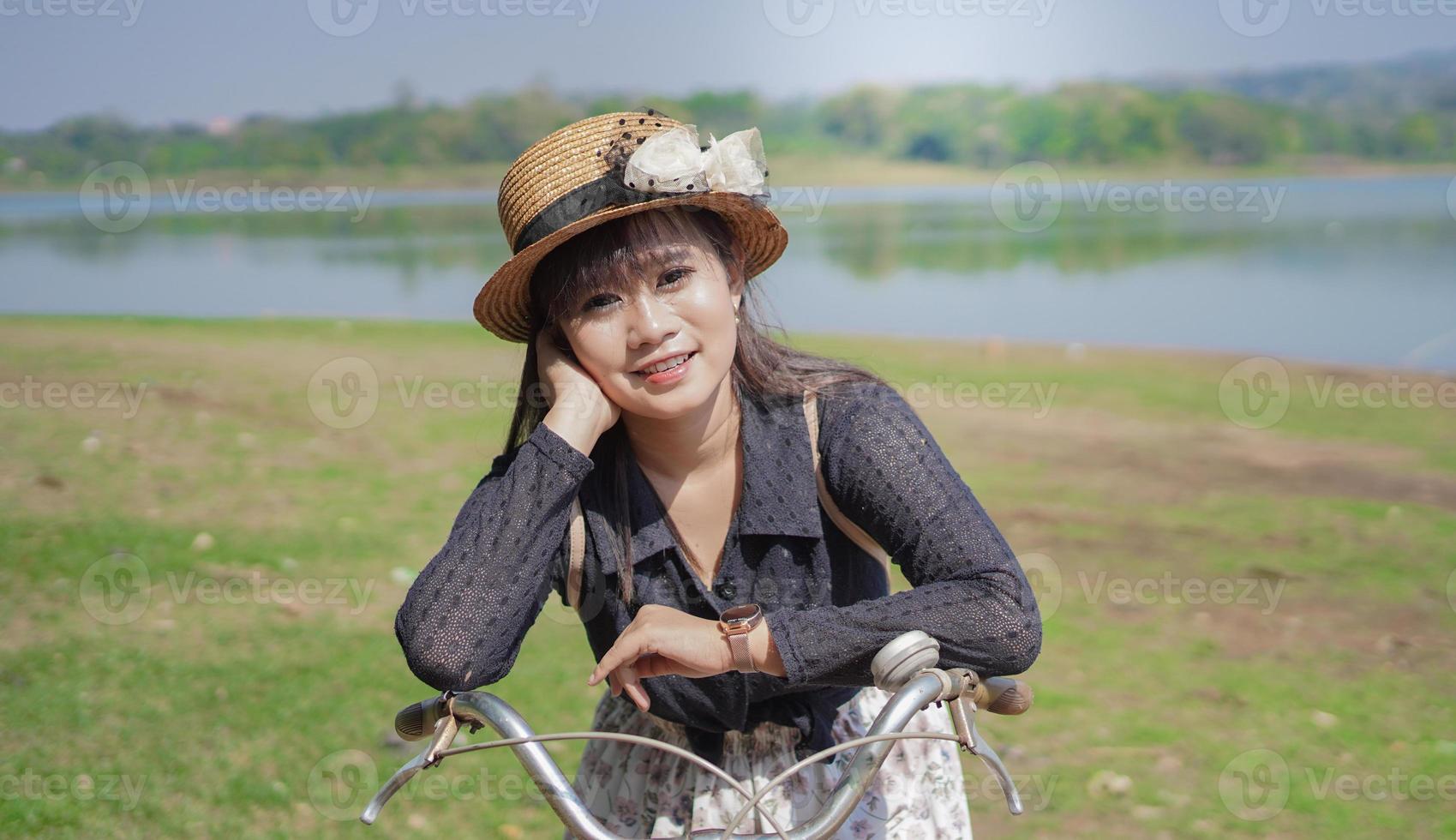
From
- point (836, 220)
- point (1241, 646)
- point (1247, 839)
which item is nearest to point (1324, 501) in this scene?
point (1241, 646)

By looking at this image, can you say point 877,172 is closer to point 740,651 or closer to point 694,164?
point 694,164

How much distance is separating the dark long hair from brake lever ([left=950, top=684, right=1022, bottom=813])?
0.76 meters

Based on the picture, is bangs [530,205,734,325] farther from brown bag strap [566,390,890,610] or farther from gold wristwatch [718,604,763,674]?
gold wristwatch [718,604,763,674]

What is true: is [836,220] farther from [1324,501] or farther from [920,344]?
[1324,501]

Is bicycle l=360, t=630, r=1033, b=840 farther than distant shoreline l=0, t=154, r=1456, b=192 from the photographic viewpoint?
No

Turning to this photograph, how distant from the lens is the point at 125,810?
4090 mm

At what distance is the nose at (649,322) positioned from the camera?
2.32 metres

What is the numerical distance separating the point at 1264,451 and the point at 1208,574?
10.3 feet

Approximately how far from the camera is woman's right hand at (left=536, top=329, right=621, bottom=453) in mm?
2383

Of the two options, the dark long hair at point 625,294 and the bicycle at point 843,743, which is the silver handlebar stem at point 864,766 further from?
the dark long hair at point 625,294

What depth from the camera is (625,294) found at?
93.1 inches

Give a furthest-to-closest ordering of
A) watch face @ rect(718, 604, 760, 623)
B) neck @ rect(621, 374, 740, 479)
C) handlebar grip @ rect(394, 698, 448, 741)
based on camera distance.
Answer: neck @ rect(621, 374, 740, 479)
watch face @ rect(718, 604, 760, 623)
handlebar grip @ rect(394, 698, 448, 741)

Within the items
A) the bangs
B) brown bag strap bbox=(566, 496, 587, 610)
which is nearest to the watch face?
brown bag strap bbox=(566, 496, 587, 610)

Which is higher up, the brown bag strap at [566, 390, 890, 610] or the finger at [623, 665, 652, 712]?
the brown bag strap at [566, 390, 890, 610]
